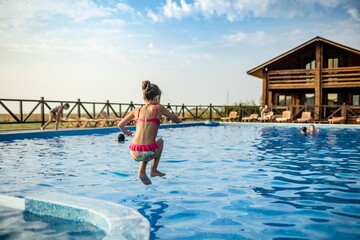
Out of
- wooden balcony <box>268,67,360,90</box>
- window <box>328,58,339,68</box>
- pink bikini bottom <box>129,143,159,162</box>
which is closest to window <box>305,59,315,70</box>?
wooden balcony <box>268,67,360,90</box>

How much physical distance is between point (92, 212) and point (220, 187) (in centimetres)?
244

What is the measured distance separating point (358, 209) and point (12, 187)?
4.67m

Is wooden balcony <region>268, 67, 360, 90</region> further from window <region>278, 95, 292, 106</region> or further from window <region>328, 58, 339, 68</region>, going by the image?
window <region>278, 95, 292, 106</region>

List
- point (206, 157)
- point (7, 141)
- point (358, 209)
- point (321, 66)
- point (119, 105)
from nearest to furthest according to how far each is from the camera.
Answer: point (358, 209), point (206, 157), point (7, 141), point (119, 105), point (321, 66)

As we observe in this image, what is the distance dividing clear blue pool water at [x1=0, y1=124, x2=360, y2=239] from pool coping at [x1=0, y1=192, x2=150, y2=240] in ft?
1.43

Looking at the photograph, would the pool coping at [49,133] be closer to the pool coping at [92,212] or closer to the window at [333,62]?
the pool coping at [92,212]

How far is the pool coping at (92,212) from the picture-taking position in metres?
2.57

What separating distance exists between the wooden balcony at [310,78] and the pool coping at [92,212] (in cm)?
2198

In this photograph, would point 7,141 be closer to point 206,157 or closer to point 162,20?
point 206,157

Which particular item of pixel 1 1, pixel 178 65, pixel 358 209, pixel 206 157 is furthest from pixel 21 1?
pixel 358 209

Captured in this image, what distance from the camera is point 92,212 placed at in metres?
3.04

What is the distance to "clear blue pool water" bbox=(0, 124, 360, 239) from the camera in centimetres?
335

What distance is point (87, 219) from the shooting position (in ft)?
10.2

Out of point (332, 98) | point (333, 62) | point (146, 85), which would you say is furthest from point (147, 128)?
point (333, 62)
